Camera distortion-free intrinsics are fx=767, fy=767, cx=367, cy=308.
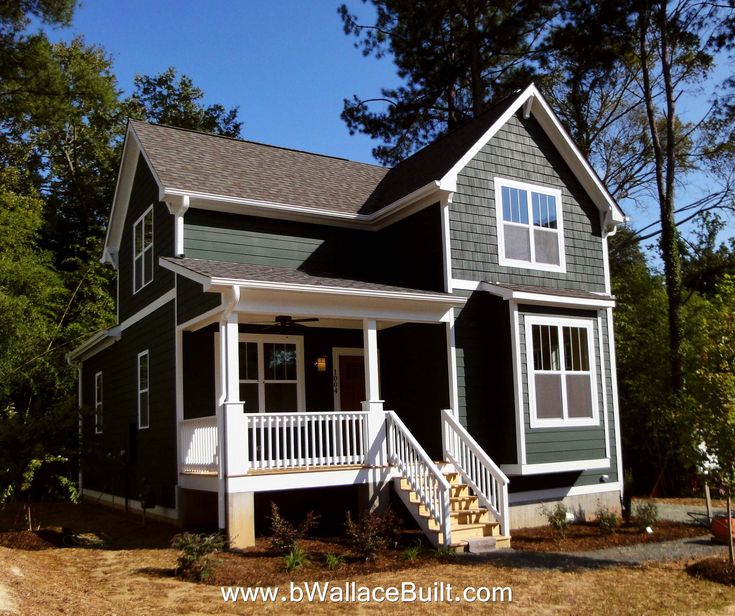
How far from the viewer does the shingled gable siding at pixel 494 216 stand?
13430mm

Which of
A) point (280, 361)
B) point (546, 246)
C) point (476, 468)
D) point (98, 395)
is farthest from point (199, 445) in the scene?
point (98, 395)

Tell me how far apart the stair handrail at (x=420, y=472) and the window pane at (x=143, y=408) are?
214 inches

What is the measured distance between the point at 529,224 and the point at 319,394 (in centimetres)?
506

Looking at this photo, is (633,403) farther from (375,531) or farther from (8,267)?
(8,267)

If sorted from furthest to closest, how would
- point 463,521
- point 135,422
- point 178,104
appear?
point 178,104 < point 135,422 < point 463,521

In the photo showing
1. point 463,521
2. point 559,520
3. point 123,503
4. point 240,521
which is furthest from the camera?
point 123,503

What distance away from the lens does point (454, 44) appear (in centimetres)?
2606

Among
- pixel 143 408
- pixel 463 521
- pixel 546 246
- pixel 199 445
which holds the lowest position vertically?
pixel 463 521

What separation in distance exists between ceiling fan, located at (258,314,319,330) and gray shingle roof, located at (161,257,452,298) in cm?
74

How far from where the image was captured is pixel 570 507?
1366cm

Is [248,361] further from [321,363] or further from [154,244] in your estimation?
[154,244]

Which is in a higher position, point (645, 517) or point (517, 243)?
point (517, 243)

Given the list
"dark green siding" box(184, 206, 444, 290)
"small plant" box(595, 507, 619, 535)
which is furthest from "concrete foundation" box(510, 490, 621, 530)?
"dark green siding" box(184, 206, 444, 290)

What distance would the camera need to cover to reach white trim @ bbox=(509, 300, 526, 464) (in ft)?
41.5
